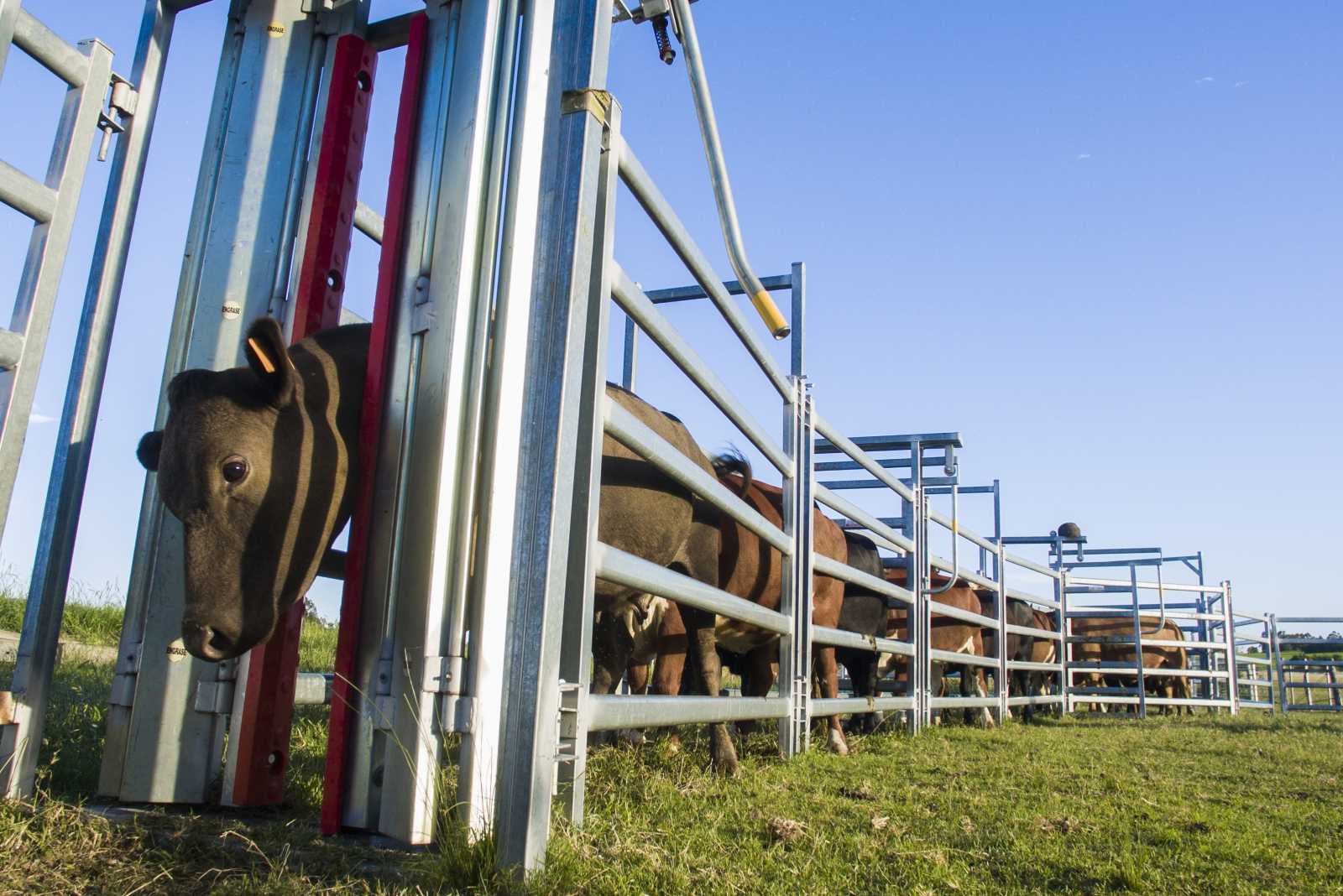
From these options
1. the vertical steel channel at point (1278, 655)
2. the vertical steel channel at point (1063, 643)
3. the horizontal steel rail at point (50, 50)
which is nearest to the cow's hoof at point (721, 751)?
the horizontal steel rail at point (50, 50)

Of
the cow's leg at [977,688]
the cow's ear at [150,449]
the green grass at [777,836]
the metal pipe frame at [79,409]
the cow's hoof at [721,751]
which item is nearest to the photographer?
the green grass at [777,836]

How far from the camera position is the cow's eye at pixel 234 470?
2.60m

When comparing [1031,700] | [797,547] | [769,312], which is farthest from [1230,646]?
[769,312]

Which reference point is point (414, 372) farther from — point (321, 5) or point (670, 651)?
point (670, 651)

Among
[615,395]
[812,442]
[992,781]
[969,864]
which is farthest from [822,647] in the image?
[969,864]

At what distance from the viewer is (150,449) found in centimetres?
281

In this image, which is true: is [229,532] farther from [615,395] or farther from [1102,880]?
[1102,880]

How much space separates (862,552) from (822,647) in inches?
35.7

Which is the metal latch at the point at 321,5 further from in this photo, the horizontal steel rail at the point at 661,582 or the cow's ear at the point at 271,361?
the horizontal steel rail at the point at 661,582

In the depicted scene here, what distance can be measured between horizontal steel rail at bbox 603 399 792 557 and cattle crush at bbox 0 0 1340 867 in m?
0.02

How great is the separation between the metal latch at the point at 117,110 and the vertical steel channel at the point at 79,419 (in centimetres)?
2

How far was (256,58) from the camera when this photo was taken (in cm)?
301

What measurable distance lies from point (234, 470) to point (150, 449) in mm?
400

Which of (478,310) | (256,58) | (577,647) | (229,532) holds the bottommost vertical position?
(577,647)
